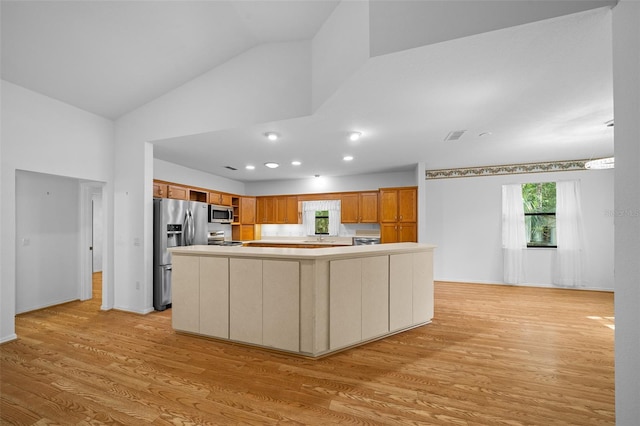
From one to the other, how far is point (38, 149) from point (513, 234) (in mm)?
8269

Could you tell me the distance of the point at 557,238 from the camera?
19.0 feet

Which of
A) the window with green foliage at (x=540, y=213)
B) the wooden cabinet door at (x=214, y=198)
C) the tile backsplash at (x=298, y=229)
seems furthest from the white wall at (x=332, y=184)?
the window with green foliage at (x=540, y=213)

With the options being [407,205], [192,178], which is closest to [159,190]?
[192,178]

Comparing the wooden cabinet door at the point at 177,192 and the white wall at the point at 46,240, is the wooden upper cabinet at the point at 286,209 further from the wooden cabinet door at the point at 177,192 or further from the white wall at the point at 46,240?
the white wall at the point at 46,240

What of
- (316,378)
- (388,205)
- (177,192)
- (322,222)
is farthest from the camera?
(322,222)

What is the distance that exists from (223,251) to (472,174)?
18.8ft

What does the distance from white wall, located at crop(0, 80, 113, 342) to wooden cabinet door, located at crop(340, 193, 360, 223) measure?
15.8 ft

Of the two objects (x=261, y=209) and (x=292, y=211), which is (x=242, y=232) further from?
(x=292, y=211)

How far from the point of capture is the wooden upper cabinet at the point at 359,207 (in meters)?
6.86

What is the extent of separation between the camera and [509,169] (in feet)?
20.0

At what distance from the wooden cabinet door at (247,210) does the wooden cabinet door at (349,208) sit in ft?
8.61

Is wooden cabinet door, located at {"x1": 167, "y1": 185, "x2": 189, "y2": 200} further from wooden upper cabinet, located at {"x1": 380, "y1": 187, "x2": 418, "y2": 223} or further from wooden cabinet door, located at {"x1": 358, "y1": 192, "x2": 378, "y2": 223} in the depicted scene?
wooden upper cabinet, located at {"x1": 380, "y1": 187, "x2": 418, "y2": 223}

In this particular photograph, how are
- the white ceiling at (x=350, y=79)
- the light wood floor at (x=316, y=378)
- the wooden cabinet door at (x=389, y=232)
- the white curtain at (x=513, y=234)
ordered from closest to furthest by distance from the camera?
the light wood floor at (x=316, y=378), the white ceiling at (x=350, y=79), the white curtain at (x=513, y=234), the wooden cabinet door at (x=389, y=232)

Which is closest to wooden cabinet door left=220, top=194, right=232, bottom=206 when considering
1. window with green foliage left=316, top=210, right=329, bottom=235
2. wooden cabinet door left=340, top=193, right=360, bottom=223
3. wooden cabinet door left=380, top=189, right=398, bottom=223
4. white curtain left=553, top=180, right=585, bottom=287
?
window with green foliage left=316, top=210, right=329, bottom=235
